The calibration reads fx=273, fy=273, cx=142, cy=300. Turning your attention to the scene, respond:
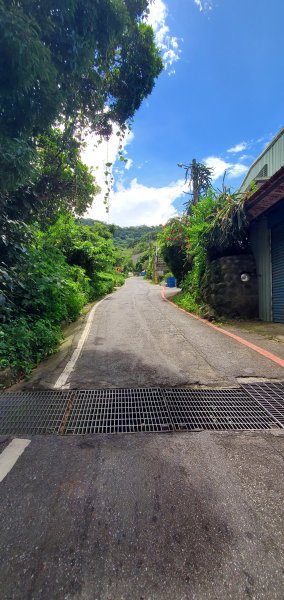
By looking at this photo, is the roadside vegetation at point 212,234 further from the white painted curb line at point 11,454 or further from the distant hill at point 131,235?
the distant hill at point 131,235

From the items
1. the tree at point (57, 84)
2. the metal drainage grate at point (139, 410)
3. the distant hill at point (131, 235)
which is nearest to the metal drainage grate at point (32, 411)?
the metal drainage grate at point (139, 410)

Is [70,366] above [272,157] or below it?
below

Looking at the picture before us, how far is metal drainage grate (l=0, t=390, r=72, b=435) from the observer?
2975 millimetres

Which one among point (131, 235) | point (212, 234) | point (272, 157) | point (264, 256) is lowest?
point (264, 256)

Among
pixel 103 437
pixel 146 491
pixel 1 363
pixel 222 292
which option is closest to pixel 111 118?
pixel 222 292

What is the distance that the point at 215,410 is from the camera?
3.23m

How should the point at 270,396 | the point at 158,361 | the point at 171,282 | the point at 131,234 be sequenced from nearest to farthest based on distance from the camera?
the point at 270,396
the point at 158,361
the point at 171,282
the point at 131,234

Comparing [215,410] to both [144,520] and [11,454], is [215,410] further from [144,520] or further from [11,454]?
[11,454]

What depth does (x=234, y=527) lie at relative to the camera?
1.73 m

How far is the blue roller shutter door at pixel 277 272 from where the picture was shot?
724 centimetres

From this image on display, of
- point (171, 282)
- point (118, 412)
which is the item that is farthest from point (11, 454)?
point (171, 282)

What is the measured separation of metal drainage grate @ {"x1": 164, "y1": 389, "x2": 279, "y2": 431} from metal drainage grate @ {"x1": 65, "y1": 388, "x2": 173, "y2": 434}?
164 mm

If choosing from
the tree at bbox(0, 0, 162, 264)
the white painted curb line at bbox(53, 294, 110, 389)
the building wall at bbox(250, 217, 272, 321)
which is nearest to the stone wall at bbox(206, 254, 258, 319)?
the building wall at bbox(250, 217, 272, 321)

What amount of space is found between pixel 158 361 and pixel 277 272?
4615 mm
